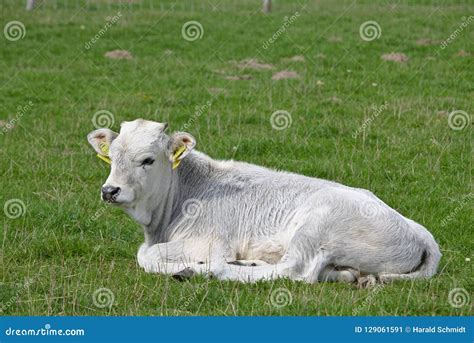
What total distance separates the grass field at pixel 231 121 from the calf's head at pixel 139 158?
30.5 inches

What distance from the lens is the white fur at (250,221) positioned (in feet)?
29.1

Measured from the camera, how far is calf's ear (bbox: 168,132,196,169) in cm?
946

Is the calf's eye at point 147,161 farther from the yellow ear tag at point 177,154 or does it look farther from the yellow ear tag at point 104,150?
the yellow ear tag at point 104,150

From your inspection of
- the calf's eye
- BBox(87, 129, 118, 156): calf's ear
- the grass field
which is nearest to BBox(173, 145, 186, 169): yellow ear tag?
the calf's eye

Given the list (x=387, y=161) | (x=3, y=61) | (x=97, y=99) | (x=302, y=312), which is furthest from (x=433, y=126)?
(x=3, y=61)

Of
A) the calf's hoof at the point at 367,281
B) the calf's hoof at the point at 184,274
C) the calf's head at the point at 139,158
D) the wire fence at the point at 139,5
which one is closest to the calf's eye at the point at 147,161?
the calf's head at the point at 139,158

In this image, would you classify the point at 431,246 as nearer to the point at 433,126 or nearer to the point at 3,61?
the point at 433,126

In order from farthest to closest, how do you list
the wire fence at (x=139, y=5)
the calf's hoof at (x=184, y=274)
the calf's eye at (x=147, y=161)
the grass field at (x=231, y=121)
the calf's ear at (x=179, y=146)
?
the wire fence at (x=139, y=5) < the calf's ear at (x=179, y=146) < the calf's eye at (x=147, y=161) < the calf's hoof at (x=184, y=274) < the grass field at (x=231, y=121)

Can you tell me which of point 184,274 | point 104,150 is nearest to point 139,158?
point 104,150

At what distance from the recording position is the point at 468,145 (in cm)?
1485

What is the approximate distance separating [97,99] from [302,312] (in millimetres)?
12071

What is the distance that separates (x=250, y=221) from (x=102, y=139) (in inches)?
67.4

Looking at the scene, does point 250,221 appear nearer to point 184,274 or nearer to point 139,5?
point 184,274

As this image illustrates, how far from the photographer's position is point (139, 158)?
919cm
